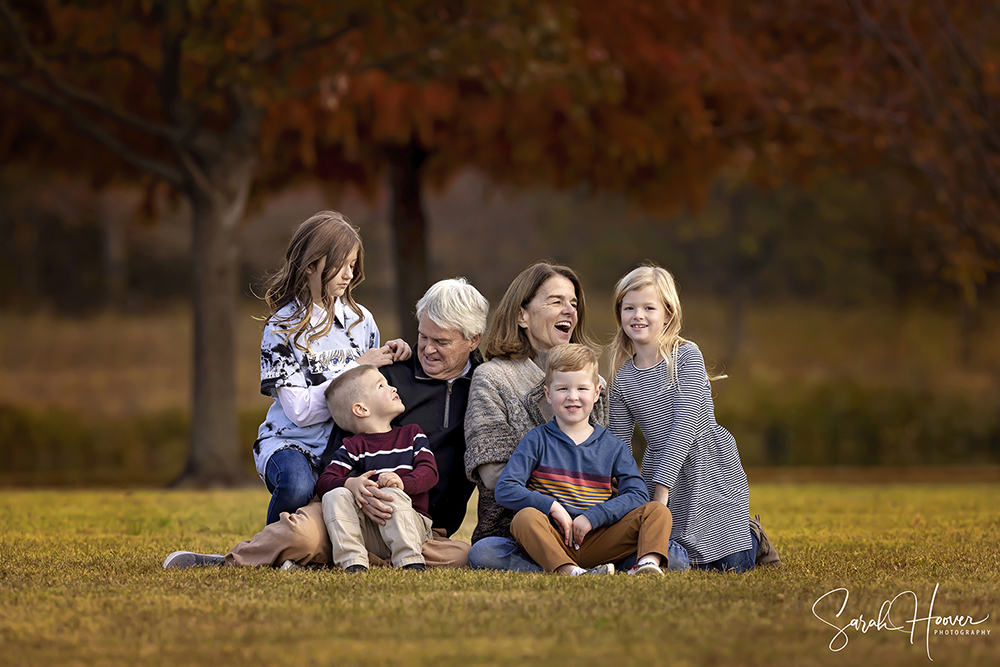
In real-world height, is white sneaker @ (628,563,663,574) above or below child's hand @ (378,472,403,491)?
below

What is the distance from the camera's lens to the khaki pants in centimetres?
461

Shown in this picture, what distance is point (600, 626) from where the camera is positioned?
3.39m

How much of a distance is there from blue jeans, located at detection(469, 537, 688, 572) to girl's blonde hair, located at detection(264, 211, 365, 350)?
1.24m

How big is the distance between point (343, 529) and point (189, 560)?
807mm

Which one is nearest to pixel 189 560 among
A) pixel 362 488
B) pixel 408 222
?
pixel 362 488

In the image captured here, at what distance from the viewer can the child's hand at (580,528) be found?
4.44 metres

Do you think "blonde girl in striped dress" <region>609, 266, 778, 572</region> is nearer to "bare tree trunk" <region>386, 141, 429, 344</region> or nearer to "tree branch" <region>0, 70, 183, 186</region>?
"tree branch" <region>0, 70, 183, 186</region>

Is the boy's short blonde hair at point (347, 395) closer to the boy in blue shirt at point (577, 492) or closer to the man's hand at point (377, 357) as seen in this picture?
the man's hand at point (377, 357)

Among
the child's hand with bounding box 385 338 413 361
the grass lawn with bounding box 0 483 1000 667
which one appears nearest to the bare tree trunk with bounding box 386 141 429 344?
the grass lawn with bounding box 0 483 1000 667

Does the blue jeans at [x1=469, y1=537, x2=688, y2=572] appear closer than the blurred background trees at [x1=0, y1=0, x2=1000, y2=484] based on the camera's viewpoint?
Yes

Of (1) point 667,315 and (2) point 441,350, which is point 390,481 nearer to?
(2) point 441,350

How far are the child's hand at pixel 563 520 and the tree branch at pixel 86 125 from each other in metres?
6.94

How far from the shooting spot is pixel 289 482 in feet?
15.6

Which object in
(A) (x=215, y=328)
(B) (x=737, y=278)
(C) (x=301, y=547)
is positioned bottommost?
(C) (x=301, y=547)
